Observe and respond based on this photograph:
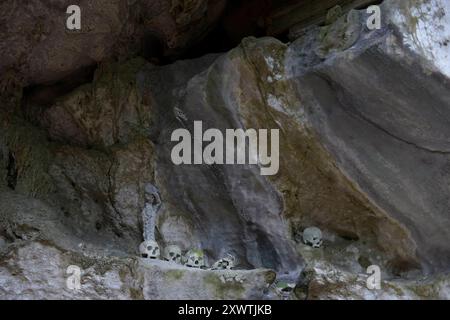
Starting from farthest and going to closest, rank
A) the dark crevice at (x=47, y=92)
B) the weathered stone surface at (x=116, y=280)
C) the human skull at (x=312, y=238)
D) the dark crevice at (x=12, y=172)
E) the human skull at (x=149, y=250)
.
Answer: the dark crevice at (x=47, y=92), the dark crevice at (x=12, y=172), the human skull at (x=312, y=238), the human skull at (x=149, y=250), the weathered stone surface at (x=116, y=280)

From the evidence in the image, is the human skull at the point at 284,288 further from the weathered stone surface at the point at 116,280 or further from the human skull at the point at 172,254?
the human skull at the point at 172,254

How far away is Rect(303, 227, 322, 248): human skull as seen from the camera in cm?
441

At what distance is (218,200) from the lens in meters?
4.60

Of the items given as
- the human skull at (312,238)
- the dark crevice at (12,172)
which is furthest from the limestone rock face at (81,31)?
the human skull at (312,238)

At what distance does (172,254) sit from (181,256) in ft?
0.23

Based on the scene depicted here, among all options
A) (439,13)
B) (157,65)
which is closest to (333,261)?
(439,13)

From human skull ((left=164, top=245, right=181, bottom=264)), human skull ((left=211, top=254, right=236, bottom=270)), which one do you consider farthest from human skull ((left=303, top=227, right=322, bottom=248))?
human skull ((left=164, top=245, right=181, bottom=264))

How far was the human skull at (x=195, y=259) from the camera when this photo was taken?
4.36 metres

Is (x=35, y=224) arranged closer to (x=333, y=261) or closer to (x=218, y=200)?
(x=218, y=200)

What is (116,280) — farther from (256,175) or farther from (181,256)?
(256,175)

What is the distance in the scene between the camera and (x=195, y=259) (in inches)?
173

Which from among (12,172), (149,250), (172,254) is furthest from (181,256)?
(12,172)

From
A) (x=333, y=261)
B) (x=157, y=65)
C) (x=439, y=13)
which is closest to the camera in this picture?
(x=439, y=13)

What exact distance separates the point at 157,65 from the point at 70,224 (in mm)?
1385
